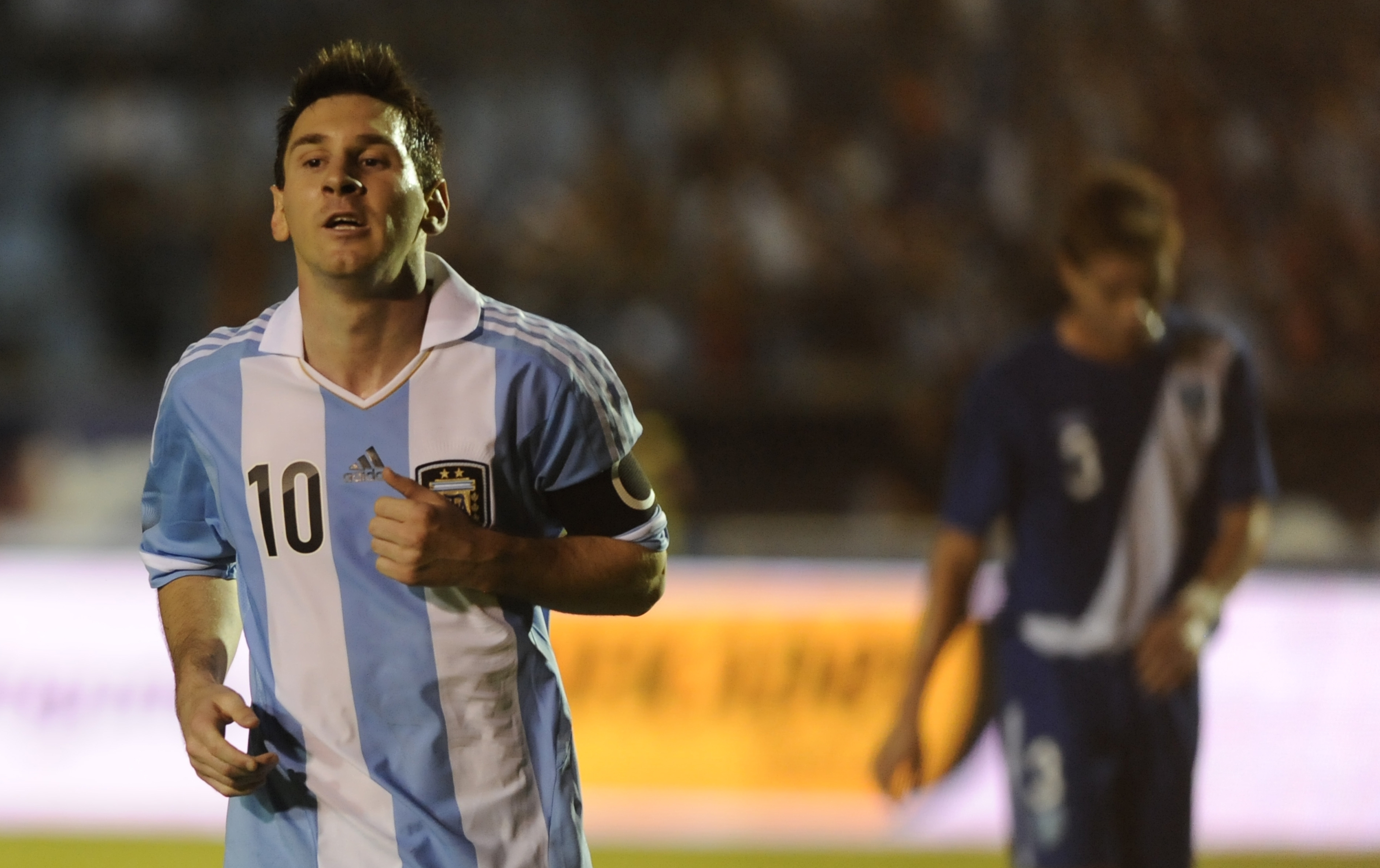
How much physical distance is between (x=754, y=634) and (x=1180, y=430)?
8.76 feet

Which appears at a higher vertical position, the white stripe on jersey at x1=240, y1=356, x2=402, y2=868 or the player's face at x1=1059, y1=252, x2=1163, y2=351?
the player's face at x1=1059, y1=252, x2=1163, y2=351

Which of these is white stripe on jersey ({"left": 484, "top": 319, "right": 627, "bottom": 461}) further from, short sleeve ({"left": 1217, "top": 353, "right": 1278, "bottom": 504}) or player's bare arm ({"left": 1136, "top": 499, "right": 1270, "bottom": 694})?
short sleeve ({"left": 1217, "top": 353, "right": 1278, "bottom": 504})

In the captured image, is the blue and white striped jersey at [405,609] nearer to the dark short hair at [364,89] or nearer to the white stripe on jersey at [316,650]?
the white stripe on jersey at [316,650]

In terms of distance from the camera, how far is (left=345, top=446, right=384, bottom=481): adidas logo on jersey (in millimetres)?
2023

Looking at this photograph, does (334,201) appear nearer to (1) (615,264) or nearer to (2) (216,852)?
(2) (216,852)

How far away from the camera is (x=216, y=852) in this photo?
5598mm

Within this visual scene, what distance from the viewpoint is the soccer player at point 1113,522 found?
3.26 meters

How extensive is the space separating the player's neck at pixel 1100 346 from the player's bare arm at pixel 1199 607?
16.3 inches

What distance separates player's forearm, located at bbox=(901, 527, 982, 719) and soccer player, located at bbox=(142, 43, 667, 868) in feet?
4.75

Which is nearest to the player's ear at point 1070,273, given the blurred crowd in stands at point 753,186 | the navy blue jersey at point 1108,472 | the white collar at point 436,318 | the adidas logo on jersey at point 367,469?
the navy blue jersey at point 1108,472

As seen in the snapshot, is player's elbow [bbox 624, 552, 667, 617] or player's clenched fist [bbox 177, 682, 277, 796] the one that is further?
player's elbow [bbox 624, 552, 667, 617]

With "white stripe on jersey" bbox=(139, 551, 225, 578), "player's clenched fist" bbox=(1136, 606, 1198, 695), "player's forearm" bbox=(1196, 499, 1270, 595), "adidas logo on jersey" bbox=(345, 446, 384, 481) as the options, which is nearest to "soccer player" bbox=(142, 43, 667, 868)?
"adidas logo on jersey" bbox=(345, 446, 384, 481)

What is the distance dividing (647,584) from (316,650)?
1.50ft

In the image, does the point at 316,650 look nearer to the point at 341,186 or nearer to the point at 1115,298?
the point at 341,186
